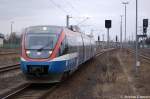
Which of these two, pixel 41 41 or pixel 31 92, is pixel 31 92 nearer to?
pixel 31 92

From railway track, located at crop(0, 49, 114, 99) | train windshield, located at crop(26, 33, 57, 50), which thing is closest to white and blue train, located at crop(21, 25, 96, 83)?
train windshield, located at crop(26, 33, 57, 50)

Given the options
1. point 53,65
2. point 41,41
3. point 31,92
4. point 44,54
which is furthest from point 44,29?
point 31,92

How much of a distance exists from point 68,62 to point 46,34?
2011mm

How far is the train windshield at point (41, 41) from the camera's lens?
1695cm

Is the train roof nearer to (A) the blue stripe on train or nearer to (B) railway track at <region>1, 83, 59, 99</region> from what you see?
(A) the blue stripe on train

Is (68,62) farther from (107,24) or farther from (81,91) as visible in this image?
(107,24)

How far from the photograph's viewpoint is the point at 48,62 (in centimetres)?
1641

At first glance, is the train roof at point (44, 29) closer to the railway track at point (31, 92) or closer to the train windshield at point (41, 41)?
the train windshield at point (41, 41)

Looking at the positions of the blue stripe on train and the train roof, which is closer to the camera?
the blue stripe on train

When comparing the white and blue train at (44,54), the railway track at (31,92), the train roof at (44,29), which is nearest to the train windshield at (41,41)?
the white and blue train at (44,54)

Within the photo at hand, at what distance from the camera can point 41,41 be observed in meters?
17.2

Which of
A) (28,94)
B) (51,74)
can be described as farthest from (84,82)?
(28,94)

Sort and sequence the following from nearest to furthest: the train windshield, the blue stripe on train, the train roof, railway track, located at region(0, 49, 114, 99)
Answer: railway track, located at region(0, 49, 114, 99)
the blue stripe on train
the train windshield
the train roof

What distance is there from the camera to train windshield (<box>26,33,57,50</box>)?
17.0m
